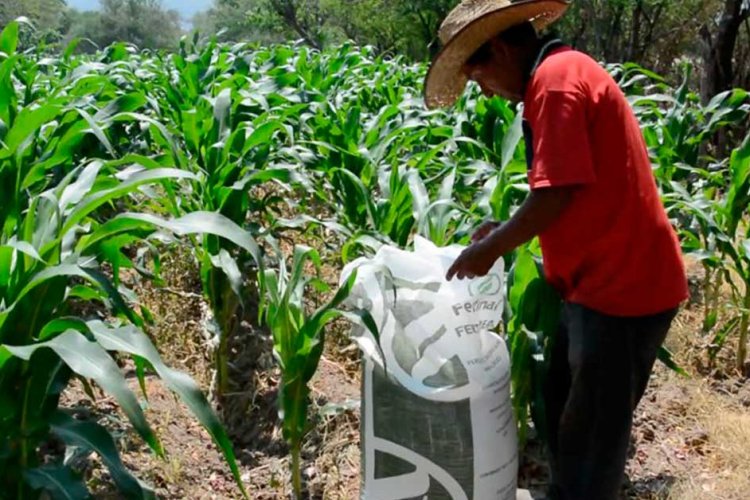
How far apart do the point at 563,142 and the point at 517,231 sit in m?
0.21

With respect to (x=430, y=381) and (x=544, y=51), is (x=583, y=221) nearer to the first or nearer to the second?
(x=544, y=51)

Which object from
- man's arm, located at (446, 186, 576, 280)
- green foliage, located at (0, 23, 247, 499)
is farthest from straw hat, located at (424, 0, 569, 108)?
green foliage, located at (0, 23, 247, 499)

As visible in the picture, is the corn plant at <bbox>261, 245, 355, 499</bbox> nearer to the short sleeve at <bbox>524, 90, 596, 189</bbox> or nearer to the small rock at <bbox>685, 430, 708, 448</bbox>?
the short sleeve at <bbox>524, 90, 596, 189</bbox>

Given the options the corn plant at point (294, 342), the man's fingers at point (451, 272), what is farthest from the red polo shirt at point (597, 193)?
the corn plant at point (294, 342)

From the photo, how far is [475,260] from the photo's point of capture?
193cm

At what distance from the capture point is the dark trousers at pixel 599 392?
6.65 feet

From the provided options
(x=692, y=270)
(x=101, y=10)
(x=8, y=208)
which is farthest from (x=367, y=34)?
(x=101, y=10)

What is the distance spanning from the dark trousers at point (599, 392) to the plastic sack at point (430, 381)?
163mm

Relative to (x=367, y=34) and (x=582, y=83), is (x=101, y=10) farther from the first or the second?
(x=582, y=83)

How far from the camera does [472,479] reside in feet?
6.84

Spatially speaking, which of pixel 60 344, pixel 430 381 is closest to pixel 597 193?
pixel 430 381

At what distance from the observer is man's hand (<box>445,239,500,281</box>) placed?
191 cm

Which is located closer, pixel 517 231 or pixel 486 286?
Result: pixel 517 231

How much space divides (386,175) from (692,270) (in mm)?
1923
